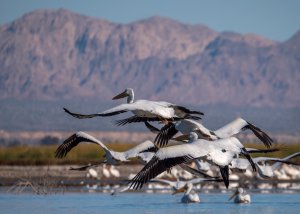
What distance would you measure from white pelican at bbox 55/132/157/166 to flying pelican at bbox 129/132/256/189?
2617mm

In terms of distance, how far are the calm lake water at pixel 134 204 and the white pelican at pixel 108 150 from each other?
97 centimetres

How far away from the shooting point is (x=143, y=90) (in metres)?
169

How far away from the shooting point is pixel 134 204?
2020 centimetres

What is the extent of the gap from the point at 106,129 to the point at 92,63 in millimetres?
68155

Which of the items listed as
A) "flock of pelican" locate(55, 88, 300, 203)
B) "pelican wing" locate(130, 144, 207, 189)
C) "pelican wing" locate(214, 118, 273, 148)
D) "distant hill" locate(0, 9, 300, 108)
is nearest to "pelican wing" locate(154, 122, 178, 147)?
"flock of pelican" locate(55, 88, 300, 203)

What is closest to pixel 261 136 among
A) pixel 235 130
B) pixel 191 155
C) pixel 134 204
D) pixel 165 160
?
pixel 235 130

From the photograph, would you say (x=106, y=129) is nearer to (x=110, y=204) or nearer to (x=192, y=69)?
(x=192, y=69)

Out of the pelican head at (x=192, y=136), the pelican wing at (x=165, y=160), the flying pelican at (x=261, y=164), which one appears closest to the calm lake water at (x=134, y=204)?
the flying pelican at (x=261, y=164)

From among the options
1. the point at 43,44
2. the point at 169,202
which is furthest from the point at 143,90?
the point at 169,202

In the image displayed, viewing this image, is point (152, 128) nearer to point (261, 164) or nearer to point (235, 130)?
point (235, 130)

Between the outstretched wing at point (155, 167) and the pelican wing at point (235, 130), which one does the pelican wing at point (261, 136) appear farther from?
the outstretched wing at point (155, 167)

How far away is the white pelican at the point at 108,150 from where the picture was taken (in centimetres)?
1719

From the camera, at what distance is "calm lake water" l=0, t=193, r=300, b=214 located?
18234 millimetres

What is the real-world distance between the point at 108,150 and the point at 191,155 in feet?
11.7
